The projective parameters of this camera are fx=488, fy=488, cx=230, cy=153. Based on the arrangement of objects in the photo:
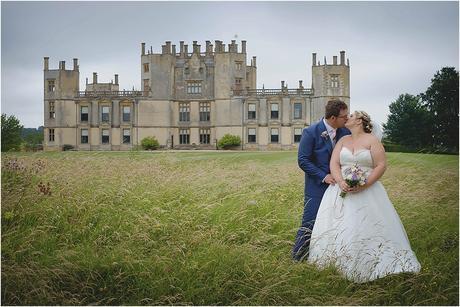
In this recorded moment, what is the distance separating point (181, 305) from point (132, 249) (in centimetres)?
105

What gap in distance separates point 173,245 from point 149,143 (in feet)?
112

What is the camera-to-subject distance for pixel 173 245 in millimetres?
5285

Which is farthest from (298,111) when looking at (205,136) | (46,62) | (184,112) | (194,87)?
(46,62)

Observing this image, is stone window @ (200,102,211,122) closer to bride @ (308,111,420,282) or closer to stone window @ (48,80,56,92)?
stone window @ (48,80,56,92)

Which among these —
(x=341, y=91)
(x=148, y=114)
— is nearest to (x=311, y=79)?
(x=341, y=91)

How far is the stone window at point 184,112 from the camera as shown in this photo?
42.0 meters

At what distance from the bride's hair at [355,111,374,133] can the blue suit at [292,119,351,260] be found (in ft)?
1.18

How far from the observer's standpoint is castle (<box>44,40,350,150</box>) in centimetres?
4041

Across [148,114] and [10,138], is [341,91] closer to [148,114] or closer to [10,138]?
[148,114]

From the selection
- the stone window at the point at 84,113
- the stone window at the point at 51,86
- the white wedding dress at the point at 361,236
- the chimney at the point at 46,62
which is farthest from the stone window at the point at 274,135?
the white wedding dress at the point at 361,236

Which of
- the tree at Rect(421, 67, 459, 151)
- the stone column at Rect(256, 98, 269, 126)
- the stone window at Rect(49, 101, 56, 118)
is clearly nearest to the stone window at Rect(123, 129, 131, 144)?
the stone window at Rect(49, 101, 56, 118)

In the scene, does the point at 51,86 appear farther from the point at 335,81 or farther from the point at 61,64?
the point at 335,81

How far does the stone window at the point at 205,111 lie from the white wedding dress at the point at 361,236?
36952 millimetres

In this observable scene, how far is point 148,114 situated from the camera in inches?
1640
